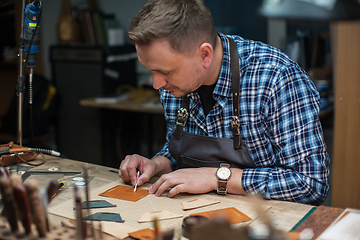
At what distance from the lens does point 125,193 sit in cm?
126

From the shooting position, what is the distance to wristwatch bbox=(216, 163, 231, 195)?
4.04ft

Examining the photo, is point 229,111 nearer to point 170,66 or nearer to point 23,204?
point 170,66

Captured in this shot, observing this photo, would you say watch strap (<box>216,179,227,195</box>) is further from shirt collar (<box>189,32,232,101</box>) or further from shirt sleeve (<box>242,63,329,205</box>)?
shirt collar (<box>189,32,232,101</box>)

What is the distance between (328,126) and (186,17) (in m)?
2.08

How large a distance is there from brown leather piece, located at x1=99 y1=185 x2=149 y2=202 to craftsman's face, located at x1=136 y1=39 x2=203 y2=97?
35cm

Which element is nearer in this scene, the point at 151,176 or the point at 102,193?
the point at 102,193

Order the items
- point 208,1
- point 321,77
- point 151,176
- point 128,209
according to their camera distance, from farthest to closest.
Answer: point 208,1 → point 321,77 → point 151,176 → point 128,209

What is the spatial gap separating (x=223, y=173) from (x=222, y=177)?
0.02m

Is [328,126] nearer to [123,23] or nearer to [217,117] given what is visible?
[217,117]

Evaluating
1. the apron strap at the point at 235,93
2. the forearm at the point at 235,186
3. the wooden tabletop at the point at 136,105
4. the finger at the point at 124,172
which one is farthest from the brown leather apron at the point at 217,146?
the wooden tabletop at the point at 136,105

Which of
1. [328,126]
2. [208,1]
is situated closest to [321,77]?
[328,126]

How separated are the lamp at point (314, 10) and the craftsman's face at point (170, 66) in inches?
14.6

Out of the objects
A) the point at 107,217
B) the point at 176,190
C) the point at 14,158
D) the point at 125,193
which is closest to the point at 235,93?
the point at 176,190

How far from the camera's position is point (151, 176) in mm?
1392
